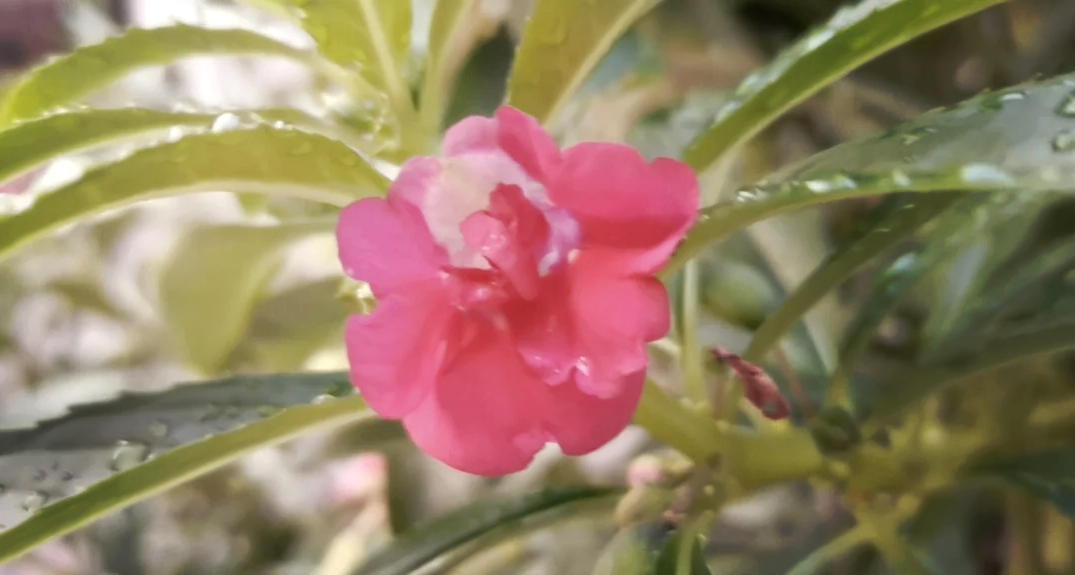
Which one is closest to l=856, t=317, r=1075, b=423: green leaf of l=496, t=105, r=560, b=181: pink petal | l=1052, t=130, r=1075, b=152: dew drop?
l=1052, t=130, r=1075, b=152: dew drop

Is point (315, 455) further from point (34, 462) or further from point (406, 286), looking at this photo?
point (406, 286)

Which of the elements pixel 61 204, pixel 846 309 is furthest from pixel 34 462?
pixel 846 309

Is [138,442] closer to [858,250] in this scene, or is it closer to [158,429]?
[158,429]

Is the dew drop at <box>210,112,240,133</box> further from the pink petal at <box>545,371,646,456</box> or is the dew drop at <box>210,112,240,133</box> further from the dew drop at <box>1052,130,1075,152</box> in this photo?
the dew drop at <box>1052,130,1075,152</box>

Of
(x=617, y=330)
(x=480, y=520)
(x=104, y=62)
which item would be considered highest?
(x=104, y=62)

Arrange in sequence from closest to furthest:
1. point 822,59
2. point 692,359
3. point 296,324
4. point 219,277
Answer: point 822,59 → point 692,359 → point 219,277 → point 296,324

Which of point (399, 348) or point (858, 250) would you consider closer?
point (399, 348)

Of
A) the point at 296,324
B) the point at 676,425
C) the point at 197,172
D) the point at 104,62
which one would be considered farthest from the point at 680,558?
the point at 296,324

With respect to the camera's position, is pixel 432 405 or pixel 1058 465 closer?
pixel 432 405
